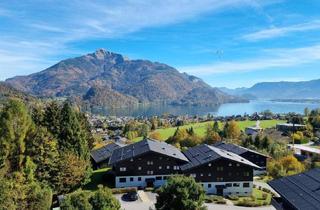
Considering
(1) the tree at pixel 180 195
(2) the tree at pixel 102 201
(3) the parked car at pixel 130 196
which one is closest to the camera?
(2) the tree at pixel 102 201

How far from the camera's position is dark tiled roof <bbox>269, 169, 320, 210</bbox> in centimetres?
2367

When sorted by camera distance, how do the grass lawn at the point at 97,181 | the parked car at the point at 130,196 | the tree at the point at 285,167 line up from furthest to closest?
the tree at the point at 285,167
the grass lawn at the point at 97,181
the parked car at the point at 130,196

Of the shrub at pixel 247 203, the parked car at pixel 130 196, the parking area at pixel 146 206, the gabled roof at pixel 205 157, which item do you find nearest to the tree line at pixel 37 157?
the parked car at pixel 130 196

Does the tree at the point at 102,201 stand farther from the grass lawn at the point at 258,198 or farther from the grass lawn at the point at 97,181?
the grass lawn at the point at 97,181

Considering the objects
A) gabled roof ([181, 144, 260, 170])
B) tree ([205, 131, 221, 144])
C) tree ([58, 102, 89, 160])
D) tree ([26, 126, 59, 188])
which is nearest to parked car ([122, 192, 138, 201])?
tree ([58, 102, 89, 160])

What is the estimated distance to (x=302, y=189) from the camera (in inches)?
1021

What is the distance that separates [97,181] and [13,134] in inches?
789

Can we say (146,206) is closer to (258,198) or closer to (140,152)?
(140,152)

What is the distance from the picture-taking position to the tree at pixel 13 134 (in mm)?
35375

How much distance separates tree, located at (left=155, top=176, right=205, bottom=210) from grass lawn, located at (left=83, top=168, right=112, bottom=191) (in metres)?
19.5

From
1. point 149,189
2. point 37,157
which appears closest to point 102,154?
point 149,189

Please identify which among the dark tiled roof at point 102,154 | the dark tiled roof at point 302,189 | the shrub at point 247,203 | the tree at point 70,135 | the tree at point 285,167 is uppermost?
the tree at point 70,135

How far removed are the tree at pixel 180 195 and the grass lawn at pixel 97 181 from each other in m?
19.5

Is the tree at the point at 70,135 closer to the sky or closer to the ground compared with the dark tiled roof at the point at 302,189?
closer to the sky
